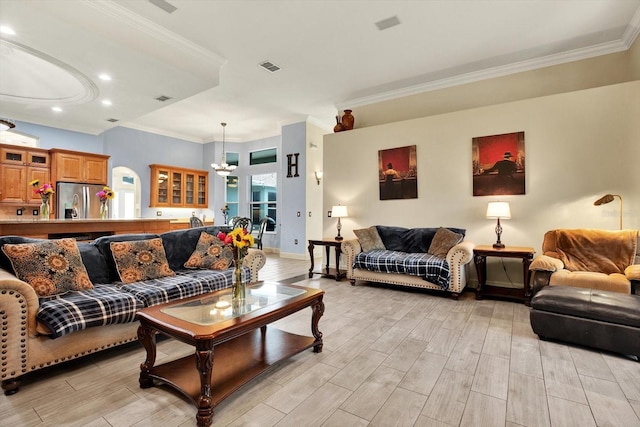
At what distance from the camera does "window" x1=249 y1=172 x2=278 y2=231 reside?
877 cm

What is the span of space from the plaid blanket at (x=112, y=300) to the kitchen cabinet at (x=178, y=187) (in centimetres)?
574

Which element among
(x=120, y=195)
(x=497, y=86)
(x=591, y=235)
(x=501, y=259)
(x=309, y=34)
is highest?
(x=309, y=34)

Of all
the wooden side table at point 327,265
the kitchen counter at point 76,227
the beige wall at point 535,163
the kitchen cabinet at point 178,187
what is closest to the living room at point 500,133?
the beige wall at point 535,163

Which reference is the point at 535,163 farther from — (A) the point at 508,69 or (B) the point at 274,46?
(B) the point at 274,46

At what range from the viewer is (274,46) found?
13.4 ft

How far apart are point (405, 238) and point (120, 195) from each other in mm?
7301

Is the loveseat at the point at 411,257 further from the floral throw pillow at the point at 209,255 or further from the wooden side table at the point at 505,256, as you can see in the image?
the floral throw pillow at the point at 209,255

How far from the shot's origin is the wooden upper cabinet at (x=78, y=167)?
6.17 metres

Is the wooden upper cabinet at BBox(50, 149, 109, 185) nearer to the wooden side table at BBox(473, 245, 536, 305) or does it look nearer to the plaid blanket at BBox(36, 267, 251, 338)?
the plaid blanket at BBox(36, 267, 251, 338)

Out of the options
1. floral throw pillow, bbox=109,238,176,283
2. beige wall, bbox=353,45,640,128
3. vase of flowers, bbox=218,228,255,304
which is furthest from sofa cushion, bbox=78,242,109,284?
beige wall, bbox=353,45,640,128

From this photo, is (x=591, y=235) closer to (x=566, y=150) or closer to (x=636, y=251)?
(x=636, y=251)

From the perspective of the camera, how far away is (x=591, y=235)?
11.6ft

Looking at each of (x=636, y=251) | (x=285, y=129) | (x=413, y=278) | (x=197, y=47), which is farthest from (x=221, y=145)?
(x=636, y=251)

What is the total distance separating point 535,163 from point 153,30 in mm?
5123
